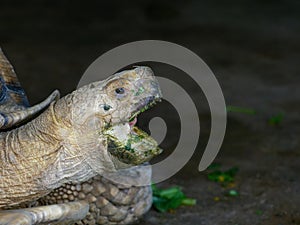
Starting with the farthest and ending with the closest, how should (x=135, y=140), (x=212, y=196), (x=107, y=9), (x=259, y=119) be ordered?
(x=107, y=9)
(x=259, y=119)
(x=212, y=196)
(x=135, y=140)

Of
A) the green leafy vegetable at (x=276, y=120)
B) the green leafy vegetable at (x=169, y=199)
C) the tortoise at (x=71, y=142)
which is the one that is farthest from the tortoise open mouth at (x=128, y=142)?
the green leafy vegetable at (x=276, y=120)

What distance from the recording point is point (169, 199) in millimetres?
3949

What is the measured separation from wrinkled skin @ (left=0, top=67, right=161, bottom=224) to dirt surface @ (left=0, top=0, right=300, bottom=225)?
981 mm

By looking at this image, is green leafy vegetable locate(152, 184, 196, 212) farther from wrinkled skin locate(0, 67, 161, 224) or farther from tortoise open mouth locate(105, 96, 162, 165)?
tortoise open mouth locate(105, 96, 162, 165)

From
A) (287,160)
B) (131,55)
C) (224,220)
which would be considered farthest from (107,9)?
(224,220)

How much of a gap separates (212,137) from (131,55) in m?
2.25

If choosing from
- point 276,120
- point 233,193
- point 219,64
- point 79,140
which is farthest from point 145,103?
point 219,64

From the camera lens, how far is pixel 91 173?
2.85 metres

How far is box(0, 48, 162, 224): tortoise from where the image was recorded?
2.68 m

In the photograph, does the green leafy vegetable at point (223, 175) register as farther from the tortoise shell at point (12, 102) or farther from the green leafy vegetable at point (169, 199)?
the tortoise shell at point (12, 102)

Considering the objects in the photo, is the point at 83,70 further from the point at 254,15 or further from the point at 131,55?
the point at 254,15

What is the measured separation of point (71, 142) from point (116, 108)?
0.78ft

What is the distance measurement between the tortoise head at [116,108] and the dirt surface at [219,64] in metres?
1.08

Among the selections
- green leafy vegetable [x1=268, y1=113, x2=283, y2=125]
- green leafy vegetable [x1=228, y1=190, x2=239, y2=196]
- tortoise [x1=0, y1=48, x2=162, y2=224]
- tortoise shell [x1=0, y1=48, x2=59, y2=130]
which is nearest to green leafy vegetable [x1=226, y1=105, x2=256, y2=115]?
green leafy vegetable [x1=268, y1=113, x2=283, y2=125]
